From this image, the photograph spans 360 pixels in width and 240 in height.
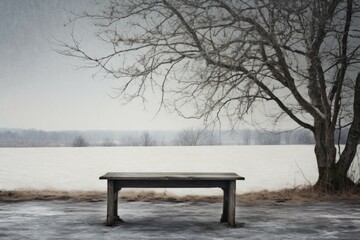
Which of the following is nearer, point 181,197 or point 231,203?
point 231,203

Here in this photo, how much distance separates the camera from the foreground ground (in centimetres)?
707

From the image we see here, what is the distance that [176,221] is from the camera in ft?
27.2

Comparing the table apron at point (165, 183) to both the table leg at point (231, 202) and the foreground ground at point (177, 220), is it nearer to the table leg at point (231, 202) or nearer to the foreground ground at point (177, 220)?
the table leg at point (231, 202)

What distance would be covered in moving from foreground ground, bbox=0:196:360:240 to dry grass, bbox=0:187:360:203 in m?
0.44

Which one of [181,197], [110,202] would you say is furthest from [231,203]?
[181,197]

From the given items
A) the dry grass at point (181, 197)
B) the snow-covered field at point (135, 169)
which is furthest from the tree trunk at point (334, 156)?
the snow-covered field at point (135, 169)

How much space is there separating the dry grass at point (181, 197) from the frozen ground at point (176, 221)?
65cm

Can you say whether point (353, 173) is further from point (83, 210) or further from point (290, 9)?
point (83, 210)

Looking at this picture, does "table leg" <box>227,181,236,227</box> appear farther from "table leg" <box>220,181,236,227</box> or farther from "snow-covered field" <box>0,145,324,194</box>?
"snow-covered field" <box>0,145,324,194</box>

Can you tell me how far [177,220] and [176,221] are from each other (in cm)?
12

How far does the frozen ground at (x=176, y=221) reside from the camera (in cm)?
706

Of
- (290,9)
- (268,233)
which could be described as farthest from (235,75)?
(268,233)

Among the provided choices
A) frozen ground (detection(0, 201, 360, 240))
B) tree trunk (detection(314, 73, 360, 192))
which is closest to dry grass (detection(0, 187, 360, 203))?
tree trunk (detection(314, 73, 360, 192))

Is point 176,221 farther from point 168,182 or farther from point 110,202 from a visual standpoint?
point 110,202
